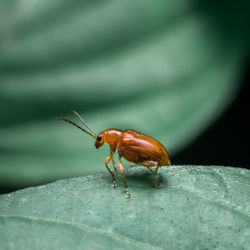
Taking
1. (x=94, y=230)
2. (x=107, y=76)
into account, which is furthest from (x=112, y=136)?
(x=94, y=230)

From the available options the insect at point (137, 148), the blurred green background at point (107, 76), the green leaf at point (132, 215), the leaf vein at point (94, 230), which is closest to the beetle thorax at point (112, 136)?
the insect at point (137, 148)

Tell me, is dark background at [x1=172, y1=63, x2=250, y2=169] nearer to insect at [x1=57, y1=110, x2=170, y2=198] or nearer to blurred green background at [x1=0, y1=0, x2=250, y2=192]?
blurred green background at [x1=0, y1=0, x2=250, y2=192]

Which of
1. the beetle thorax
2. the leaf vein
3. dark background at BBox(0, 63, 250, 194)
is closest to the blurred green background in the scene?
dark background at BBox(0, 63, 250, 194)

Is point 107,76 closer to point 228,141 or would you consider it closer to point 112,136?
point 112,136

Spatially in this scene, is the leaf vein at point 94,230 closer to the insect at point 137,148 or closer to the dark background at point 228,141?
the insect at point 137,148

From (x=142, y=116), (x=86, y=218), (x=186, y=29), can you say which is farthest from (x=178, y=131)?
(x=86, y=218)
